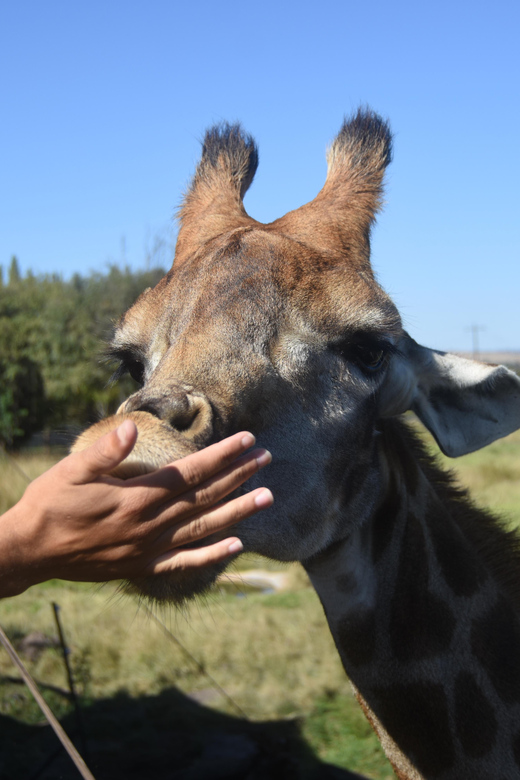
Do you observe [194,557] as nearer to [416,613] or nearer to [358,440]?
[358,440]

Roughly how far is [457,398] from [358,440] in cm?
78

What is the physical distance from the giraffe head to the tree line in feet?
76.8

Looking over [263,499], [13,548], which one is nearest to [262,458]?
[263,499]

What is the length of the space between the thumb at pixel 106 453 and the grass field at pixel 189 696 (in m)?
3.30

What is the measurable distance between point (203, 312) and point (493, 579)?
2047 mm

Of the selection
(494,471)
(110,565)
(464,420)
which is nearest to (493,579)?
(464,420)

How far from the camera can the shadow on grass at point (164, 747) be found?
555cm

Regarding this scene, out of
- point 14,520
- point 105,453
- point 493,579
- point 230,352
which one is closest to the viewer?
point 105,453

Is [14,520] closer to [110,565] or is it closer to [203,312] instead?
[110,565]

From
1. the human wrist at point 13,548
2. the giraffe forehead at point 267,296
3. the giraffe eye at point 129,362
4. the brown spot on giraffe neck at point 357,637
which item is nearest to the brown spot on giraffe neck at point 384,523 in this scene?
the brown spot on giraffe neck at point 357,637

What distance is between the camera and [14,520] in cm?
179

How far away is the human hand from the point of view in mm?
1701

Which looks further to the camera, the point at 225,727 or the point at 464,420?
the point at 225,727

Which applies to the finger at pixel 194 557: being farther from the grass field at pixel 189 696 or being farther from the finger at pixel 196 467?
the grass field at pixel 189 696
